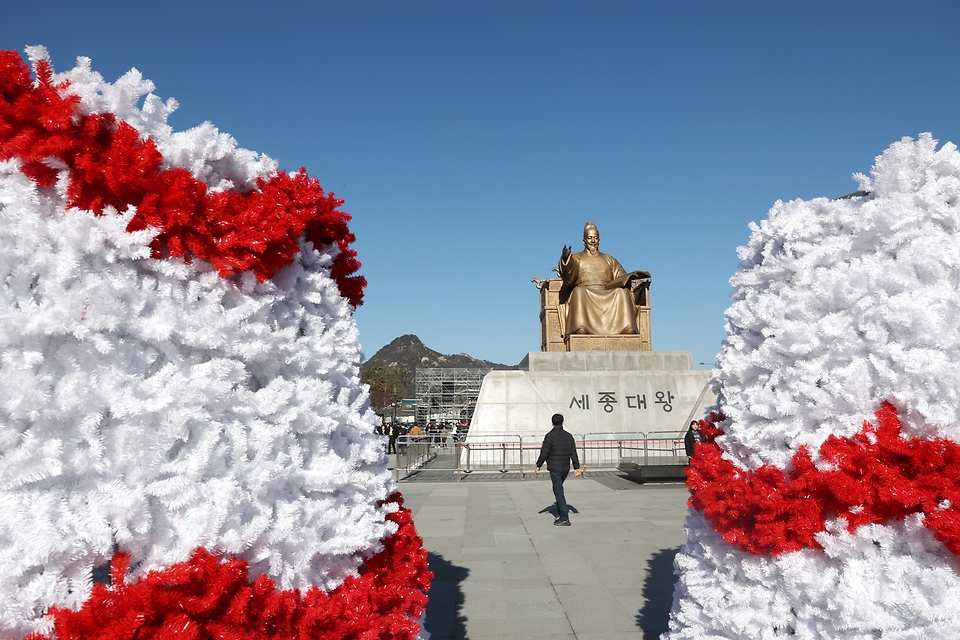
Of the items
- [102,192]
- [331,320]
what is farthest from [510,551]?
[102,192]

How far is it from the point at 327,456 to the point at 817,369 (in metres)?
1.72

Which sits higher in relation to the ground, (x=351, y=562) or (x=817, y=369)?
(x=817, y=369)

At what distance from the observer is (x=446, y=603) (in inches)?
186

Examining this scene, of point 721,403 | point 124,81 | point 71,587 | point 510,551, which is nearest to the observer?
point 71,587

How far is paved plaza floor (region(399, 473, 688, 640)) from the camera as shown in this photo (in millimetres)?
4254

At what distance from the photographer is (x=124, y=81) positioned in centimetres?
176

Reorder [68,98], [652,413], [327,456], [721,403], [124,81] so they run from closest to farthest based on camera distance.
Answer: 1. [68,98]
2. [124,81]
3. [327,456]
4. [721,403]
5. [652,413]

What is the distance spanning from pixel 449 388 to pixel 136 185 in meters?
37.1

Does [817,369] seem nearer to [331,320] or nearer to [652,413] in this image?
[331,320]

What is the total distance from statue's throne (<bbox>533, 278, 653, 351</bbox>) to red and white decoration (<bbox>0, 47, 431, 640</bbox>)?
49.2ft

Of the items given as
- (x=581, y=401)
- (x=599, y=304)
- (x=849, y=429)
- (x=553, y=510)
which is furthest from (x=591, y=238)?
(x=849, y=429)

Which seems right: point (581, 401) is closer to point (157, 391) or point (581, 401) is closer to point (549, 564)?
point (549, 564)

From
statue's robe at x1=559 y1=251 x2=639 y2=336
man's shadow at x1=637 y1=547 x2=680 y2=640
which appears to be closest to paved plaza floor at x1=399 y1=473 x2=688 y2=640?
man's shadow at x1=637 y1=547 x2=680 y2=640

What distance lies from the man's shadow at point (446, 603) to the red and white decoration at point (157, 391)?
222 centimetres
